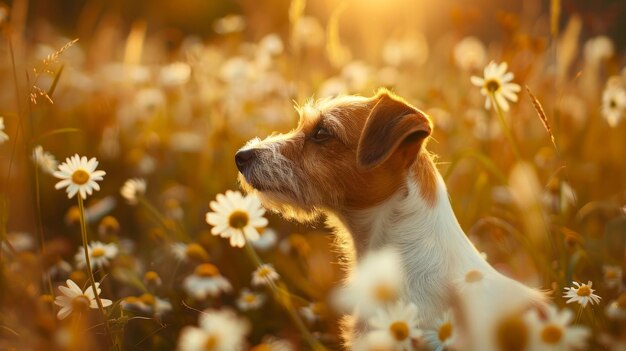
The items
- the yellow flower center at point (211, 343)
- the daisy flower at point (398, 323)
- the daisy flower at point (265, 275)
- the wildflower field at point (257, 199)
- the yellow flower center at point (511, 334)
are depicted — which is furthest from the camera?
the daisy flower at point (265, 275)

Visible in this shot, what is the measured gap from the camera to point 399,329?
160 centimetres

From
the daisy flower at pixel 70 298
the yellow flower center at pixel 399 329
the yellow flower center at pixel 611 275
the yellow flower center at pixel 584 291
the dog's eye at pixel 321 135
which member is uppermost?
the dog's eye at pixel 321 135

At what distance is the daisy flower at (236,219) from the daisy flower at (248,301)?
2.37 ft

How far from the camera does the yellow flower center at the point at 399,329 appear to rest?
1603 millimetres

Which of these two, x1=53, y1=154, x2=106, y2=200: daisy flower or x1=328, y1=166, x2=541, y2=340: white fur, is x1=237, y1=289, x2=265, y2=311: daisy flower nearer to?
x1=328, y1=166, x2=541, y2=340: white fur

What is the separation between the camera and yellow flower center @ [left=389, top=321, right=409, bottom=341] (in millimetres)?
1603

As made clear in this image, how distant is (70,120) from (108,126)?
92cm

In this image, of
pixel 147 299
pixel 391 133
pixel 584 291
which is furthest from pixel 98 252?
pixel 584 291

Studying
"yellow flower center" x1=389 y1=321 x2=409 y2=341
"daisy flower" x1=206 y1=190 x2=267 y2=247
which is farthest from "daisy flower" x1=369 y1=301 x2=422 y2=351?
"daisy flower" x1=206 y1=190 x2=267 y2=247

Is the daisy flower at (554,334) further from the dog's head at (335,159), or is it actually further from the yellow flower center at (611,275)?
the yellow flower center at (611,275)

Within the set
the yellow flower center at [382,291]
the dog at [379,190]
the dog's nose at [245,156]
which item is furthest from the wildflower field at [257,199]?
the dog's nose at [245,156]

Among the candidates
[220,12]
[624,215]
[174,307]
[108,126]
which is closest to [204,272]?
[174,307]

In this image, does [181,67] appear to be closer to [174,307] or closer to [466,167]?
[466,167]

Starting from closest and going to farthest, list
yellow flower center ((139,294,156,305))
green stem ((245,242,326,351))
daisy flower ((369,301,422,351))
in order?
daisy flower ((369,301,422,351)) → green stem ((245,242,326,351)) → yellow flower center ((139,294,156,305))
